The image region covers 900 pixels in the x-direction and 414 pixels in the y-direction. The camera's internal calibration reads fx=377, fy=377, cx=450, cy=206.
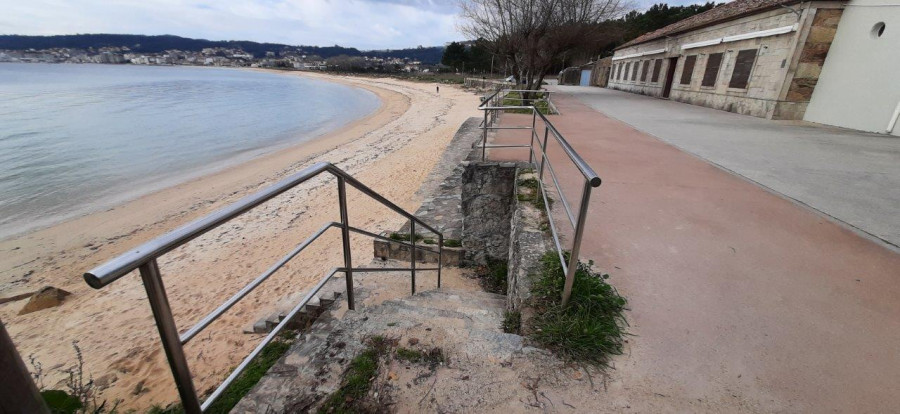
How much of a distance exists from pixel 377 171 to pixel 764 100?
40.3 ft

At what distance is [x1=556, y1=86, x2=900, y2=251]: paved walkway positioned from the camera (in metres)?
3.97

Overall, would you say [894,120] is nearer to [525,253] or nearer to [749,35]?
[749,35]

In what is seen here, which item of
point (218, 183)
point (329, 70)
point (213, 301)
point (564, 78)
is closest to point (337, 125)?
point (218, 183)

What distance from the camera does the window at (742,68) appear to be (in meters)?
12.4

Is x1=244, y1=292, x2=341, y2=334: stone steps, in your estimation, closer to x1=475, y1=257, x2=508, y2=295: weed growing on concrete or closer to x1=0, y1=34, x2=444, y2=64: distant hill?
x1=475, y1=257, x2=508, y2=295: weed growing on concrete

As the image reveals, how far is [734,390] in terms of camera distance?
1.79m

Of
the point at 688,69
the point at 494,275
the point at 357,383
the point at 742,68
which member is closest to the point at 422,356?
the point at 357,383

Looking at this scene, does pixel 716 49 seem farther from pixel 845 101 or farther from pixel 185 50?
pixel 185 50

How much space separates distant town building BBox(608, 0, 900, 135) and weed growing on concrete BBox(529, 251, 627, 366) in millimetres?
11386

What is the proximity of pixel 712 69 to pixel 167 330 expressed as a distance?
18.5 meters

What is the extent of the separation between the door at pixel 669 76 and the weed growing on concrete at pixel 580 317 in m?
20.5

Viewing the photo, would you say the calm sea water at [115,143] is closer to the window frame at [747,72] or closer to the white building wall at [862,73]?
the window frame at [747,72]

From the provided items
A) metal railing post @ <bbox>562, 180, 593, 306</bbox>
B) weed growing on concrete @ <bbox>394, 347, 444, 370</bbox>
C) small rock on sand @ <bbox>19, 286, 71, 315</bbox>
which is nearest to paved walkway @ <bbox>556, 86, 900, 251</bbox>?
metal railing post @ <bbox>562, 180, 593, 306</bbox>

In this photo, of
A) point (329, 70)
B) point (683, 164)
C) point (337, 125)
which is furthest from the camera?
point (329, 70)
